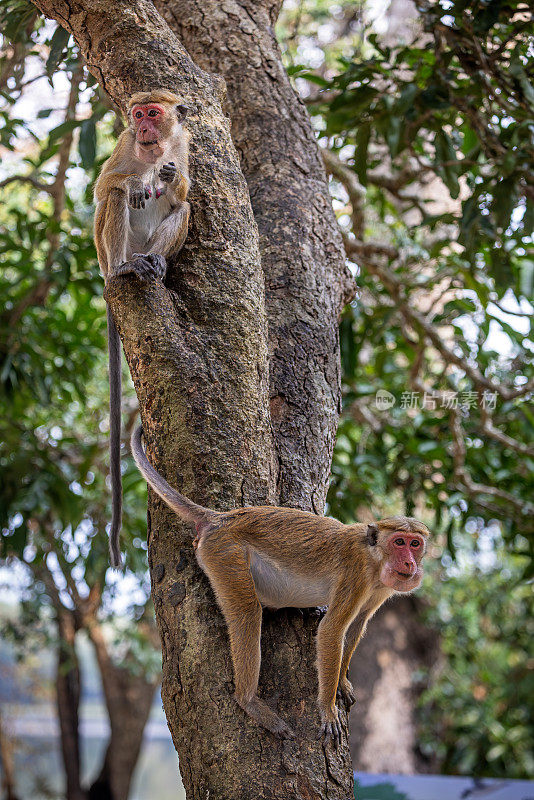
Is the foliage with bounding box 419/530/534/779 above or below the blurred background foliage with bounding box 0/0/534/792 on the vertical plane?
below

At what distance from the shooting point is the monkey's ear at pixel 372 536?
260cm

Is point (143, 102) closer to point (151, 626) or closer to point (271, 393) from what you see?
point (271, 393)

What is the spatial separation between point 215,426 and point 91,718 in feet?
52.3

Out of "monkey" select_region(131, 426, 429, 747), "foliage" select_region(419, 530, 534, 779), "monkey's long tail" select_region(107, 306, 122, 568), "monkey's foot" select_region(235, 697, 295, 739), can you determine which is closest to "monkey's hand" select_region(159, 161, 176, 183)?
"monkey's long tail" select_region(107, 306, 122, 568)

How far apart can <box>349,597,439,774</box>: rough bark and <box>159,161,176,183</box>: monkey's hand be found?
674cm

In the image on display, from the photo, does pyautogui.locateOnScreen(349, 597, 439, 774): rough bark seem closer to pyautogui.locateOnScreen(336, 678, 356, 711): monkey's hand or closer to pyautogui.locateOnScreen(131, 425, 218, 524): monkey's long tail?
pyautogui.locateOnScreen(336, 678, 356, 711): monkey's hand

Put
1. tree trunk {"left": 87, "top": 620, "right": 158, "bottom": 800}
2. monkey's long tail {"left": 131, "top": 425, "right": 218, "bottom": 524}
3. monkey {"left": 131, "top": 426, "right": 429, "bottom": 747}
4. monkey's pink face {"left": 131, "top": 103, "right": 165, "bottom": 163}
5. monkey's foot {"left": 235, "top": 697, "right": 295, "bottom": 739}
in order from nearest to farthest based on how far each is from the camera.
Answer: monkey's foot {"left": 235, "top": 697, "right": 295, "bottom": 739} < monkey {"left": 131, "top": 426, "right": 429, "bottom": 747} < monkey's long tail {"left": 131, "top": 425, "right": 218, "bottom": 524} < monkey's pink face {"left": 131, "top": 103, "right": 165, "bottom": 163} < tree trunk {"left": 87, "top": 620, "right": 158, "bottom": 800}

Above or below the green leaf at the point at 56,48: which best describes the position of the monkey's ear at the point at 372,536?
below

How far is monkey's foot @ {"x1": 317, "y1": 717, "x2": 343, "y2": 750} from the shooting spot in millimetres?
2066

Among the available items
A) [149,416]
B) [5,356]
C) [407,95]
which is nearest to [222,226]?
[149,416]

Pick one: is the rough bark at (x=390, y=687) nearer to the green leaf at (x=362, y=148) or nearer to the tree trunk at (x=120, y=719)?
the tree trunk at (x=120, y=719)

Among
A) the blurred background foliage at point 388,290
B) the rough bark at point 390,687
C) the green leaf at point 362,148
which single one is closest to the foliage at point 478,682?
the rough bark at point 390,687

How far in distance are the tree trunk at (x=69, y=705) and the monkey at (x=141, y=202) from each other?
6492 mm

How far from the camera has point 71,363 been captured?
572 cm
